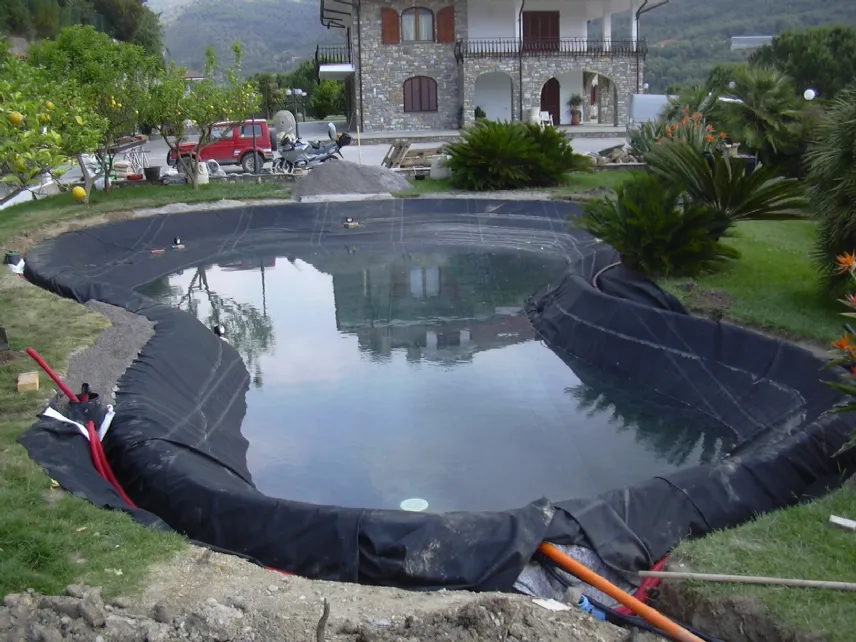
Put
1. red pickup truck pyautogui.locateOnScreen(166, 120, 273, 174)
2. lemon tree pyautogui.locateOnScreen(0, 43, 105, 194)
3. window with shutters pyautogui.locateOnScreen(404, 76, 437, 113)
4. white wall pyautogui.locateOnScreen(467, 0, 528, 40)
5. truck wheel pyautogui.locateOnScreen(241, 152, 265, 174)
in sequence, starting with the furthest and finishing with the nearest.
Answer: window with shutters pyautogui.locateOnScreen(404, 76, 437, 113) < white wall pyautogui.locateOnScreen(467, 0, 528, 40) < red pickup truck pyautogui.locateOnScreen(166, 120, 273, 174) < truck wheel pyautogui.locateOnScreen(241, 152, 265, 174) < lemon tree pyautogui.locateOnScreen(0, 43, 105, 194)

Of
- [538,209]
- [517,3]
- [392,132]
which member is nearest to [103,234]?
[538,209]

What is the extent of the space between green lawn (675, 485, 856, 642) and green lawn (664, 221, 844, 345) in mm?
3558

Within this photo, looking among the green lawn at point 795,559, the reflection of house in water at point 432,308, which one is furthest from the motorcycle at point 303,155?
the green lawn at point 795,559

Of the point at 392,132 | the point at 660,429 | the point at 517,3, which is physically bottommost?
the point at 660,429

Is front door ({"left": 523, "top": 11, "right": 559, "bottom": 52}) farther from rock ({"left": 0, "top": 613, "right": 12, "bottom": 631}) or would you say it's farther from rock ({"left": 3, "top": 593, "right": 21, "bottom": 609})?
rock ({"left": 0, "top": 613, "right": 12, "bottom": 631})

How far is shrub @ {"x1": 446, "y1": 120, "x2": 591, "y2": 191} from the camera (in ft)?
69.7

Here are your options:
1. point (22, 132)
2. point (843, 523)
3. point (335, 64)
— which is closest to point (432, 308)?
point (22, 132)

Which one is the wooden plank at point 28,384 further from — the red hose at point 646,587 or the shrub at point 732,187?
the shrub at point 732,187

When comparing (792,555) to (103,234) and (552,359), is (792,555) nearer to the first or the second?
(552,359)

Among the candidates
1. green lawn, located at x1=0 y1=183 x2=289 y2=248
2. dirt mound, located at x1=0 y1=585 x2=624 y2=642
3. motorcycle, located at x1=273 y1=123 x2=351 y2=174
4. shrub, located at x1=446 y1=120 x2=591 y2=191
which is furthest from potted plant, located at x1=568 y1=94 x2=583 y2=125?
dirt mound, located at x1=0 y1=585 x2=624 y2=642

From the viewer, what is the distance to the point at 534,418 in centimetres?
927

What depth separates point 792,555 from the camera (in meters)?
5.17

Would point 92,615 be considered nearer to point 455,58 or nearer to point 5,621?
point 5,621

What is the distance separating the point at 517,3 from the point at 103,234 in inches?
917
